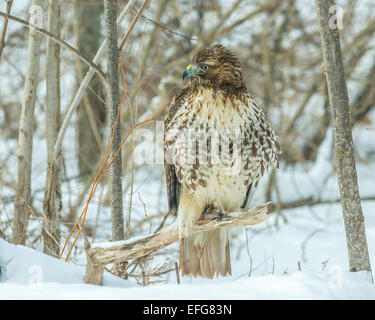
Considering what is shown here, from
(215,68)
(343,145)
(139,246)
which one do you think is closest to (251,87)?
(215,68)

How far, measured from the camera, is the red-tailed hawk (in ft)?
10.0

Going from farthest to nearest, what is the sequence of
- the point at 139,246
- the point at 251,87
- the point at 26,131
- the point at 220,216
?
the point at 251,87 < the point at 26,131 < the point at 220,216 < the point at 139,246

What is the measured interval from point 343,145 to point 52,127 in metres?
2.07

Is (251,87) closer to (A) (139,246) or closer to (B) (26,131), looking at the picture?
(B) (26,131)

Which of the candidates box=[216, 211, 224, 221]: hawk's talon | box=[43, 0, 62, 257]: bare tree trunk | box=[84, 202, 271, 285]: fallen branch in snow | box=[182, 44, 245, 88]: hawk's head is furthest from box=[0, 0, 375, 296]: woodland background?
box=[84, 202, 271, 285]: fallen branch in snow

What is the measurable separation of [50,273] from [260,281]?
1021 mm

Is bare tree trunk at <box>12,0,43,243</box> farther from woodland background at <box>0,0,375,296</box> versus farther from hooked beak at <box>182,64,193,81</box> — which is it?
woodland background at <box>0,0,375,296</box>

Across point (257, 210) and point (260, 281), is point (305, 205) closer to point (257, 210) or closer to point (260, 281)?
point (257, 210)

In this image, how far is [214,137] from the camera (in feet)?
9.94

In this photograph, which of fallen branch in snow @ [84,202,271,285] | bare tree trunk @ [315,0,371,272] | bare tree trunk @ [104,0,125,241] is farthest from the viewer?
bare tree trunk @ [104,0,125,241]

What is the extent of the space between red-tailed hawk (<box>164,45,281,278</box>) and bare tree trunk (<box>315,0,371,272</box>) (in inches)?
23.7

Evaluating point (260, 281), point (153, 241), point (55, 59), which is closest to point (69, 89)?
point (55, 59)

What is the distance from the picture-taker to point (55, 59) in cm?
353

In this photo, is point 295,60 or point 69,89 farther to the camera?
point 295,60
